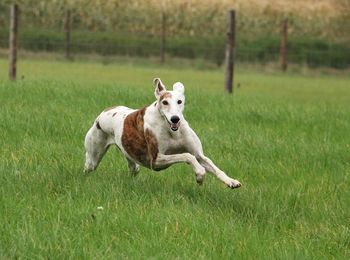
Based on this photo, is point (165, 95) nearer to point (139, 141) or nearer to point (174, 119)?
point (174, 119)

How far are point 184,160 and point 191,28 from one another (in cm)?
3441

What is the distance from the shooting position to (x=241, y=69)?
32.8 m

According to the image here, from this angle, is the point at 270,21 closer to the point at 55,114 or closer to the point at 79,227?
the point at 55,114

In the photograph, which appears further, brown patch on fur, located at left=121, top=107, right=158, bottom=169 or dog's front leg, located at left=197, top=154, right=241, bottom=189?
brown patch on fur, located at left=121, top=107, right=158, bottom=169

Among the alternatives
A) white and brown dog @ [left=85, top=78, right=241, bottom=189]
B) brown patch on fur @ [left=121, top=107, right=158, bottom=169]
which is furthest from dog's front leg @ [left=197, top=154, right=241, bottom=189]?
brown patch on fur @ [left=121, top=107, right=158, bottom=169]

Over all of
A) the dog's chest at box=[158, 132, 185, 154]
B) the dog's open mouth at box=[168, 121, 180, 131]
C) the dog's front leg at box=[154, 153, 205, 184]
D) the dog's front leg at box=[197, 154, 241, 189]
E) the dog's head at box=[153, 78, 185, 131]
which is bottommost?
the dog's front leg at box=[197, 154, 241, 189]

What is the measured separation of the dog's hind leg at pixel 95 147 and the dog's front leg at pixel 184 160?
2.88ft

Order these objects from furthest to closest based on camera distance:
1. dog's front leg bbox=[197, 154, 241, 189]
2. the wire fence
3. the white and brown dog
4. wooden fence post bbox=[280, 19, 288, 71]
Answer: the wire fence < wooden fence post bbox=[280, 19, 288, 71] < the white and brown dog < dog's front leg bbox=[197, 154, 241, 189]

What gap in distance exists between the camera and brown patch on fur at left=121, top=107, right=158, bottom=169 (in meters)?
6.49

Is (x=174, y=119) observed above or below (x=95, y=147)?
above

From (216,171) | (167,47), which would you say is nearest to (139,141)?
(216,171)

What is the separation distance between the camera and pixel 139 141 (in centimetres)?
665

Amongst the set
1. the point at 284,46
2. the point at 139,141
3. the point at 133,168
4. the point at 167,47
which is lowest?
the point at 167,47

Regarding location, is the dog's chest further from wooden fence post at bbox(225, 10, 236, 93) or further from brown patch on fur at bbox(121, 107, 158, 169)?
wooden fence post at bbox(225, 10, 236, 93)
